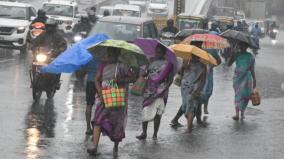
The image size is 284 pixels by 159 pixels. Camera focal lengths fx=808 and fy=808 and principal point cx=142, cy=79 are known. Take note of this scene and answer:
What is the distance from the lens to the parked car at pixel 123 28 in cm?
2025

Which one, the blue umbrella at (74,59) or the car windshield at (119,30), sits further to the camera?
the car windshield at (119,30)

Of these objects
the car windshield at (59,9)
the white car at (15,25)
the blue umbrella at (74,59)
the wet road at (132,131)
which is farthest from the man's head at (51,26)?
the car windshield at (59,9)

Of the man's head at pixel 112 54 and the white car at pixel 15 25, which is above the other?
the man's head at pixel 112 54

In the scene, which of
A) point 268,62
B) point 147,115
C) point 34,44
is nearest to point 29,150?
point 147,115

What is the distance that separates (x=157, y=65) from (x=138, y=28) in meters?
8.73

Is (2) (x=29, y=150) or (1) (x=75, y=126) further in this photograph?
(1) (x=75, y=126)

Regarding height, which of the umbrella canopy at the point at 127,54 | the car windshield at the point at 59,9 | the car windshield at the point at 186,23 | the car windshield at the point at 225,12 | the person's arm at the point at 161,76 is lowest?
the car windshield at the point at 225,12

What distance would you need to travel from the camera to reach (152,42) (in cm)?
1180

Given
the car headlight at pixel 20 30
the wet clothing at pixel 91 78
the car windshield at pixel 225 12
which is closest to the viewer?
the wet clothing at pixel 91 78

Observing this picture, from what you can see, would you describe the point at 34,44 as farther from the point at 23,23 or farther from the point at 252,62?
the point at 23,23

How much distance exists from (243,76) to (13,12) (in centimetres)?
1588

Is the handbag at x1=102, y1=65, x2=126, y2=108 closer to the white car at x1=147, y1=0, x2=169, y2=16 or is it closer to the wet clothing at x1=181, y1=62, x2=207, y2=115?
the wet clothing at x1=181, y1=62, x2=207, y2=115

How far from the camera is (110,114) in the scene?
10086 millimetres

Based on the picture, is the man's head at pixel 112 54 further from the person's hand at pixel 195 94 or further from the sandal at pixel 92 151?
the person's hand at pixel 195 94
